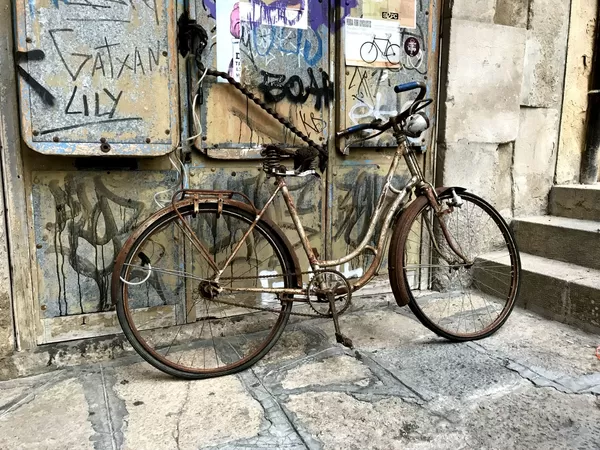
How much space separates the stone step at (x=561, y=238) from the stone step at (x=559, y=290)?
7 cm

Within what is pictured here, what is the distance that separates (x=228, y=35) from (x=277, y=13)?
36 centimetres

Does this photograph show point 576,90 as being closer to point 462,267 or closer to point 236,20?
point 462,267

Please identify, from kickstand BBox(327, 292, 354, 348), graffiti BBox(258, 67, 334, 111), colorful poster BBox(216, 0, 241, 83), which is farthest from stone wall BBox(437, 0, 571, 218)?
colorful poster BBox(216, 0, 241, 83)

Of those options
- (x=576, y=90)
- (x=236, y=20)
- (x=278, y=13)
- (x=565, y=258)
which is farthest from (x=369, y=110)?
(x=576, y=90)

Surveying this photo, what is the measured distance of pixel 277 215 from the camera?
3207 mm

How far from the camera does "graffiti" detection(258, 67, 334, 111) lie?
302cm

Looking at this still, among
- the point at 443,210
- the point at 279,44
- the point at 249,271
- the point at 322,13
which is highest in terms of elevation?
the point at 322,13

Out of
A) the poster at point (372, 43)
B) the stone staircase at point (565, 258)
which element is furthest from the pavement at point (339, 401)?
the poster at point (372, 43)

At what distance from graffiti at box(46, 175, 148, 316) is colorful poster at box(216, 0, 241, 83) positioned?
3.26ft

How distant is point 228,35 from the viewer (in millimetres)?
2865

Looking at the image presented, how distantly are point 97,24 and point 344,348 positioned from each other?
2.28 m

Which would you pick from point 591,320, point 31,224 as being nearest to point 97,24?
point 31,224

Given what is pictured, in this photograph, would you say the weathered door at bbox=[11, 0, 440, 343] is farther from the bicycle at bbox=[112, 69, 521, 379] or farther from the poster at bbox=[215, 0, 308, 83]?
the bicycle at bbox=[112, 69, 521, 379]

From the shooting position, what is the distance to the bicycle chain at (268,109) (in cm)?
281
